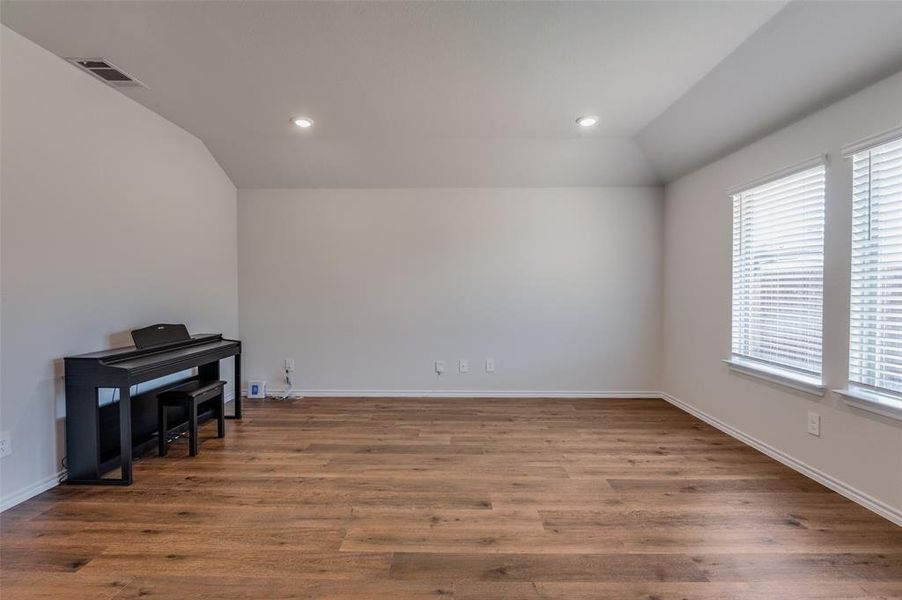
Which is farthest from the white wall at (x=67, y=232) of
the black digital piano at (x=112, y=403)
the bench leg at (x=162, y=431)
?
the bench leg at (x=162, y=431)

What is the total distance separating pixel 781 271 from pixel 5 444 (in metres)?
4.80

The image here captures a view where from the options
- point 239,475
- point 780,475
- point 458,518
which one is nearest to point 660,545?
point 458,518

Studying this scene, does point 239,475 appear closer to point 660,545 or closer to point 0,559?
point 0,559

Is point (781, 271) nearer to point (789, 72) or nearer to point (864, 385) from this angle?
point (864, 385)

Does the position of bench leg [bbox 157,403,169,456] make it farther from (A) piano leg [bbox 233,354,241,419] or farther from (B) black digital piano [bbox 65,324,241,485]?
(A) piano leg [bbox 233,354,241,419]

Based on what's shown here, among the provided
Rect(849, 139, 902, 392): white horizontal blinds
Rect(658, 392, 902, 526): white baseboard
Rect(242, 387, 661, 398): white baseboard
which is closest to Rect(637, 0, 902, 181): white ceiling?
Rect(849, 139, 902, 392): white horizontal blinds

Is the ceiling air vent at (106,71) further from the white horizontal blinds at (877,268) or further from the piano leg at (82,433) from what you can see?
the white horizontal blinds at (877,268)

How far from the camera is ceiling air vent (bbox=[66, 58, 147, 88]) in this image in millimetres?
2262

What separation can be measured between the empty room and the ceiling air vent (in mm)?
21

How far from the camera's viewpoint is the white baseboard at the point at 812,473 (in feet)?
6.27

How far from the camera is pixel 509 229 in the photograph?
4055 millimetres

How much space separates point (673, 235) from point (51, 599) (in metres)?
4.85

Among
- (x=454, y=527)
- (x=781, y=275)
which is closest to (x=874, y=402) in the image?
(x=781, y=275)

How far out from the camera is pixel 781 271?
2576mm
